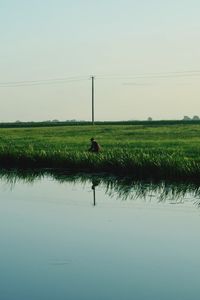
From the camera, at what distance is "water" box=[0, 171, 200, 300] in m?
9.41

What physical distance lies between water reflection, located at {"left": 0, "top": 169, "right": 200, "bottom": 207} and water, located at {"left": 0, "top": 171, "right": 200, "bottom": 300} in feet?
0.21

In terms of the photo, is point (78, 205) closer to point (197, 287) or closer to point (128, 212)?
point (128, 212)

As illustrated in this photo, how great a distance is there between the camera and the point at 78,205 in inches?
712

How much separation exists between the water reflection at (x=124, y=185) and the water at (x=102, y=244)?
0.06 meters

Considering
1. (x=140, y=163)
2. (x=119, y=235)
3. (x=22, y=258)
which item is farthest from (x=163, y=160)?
(x=22, y=258)

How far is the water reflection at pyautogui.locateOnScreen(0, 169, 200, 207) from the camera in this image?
18.8 metres

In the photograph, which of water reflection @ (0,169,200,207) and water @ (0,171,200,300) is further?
water reflection @ (0,169,200,207)

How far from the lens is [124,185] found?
21.3 m

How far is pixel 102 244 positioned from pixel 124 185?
29.5 ft

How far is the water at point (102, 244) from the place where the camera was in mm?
9414

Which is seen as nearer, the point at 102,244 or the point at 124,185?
the point at 102,244

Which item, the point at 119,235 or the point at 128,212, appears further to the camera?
the point at 128,212

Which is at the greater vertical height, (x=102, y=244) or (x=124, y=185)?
(x=124, y=185)

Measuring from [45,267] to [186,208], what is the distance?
708 cm
